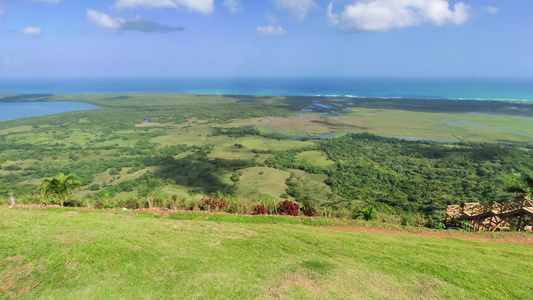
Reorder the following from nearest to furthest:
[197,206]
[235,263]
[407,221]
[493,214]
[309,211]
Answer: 1. [235,263]
2. [407,221]
3. [493,214]
4. [309,211]
5. [197,206]

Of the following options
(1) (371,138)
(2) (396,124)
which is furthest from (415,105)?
(1) (371,138)

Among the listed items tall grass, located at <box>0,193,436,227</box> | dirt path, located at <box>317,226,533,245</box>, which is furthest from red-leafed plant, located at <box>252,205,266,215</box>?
dirt path, located at <box>317,226,533,245</box>

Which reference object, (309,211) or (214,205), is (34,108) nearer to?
(214,205)

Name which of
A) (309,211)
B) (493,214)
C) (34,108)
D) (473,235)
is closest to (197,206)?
(309,211)

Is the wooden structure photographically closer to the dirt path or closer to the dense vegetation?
the dirt path

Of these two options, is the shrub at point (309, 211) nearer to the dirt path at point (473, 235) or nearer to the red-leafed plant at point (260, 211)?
the dirt path at point (473, 235)

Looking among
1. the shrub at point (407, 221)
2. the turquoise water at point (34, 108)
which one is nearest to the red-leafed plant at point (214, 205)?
the shrub at point (407, 221)
